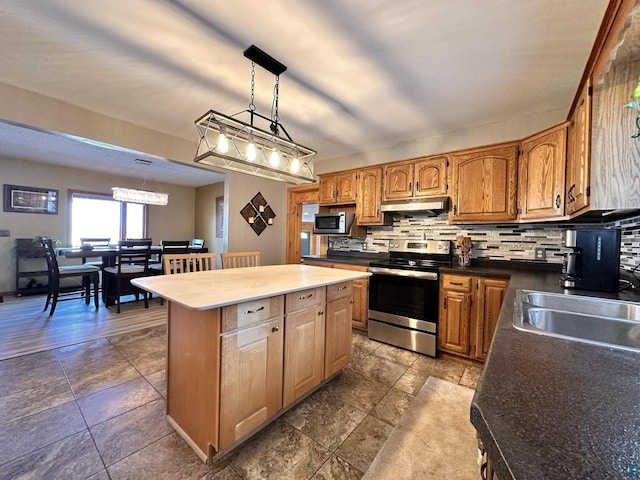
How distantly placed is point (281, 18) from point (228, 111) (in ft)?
4.54

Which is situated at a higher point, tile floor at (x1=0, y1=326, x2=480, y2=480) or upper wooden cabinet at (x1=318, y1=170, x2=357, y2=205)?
upper wooden cabinet at (x1=318, y1=170, x2=357, y2=205)

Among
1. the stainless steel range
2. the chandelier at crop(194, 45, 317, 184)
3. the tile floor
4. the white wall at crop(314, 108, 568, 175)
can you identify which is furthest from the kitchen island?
the white wall at crop(314, 108, 568, 175)

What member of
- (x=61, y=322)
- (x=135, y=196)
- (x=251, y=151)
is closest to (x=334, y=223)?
(x=251, y=151)

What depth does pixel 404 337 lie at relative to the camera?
9.32 feet

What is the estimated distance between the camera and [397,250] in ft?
11.5

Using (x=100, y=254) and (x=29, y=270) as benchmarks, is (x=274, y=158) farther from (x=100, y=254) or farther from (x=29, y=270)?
(x=29, y=270)

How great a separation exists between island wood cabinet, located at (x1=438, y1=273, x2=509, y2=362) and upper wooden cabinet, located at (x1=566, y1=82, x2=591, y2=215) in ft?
2.82

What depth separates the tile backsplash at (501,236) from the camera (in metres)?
1.90

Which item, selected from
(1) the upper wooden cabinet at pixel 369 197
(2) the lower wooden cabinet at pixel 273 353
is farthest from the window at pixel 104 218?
(2) the lower wooden cabinet at pixel 273 353

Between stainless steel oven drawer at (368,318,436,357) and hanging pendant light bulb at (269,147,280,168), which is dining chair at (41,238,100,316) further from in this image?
stainless steel oven drawer at (368,318,436,357)

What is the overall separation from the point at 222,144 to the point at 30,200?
5628 millimetres

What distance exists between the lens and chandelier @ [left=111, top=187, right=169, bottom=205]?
15.4 ft

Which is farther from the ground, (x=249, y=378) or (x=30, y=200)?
(x=30, y=200)

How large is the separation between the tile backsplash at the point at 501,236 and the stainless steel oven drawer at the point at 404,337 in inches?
43.4
